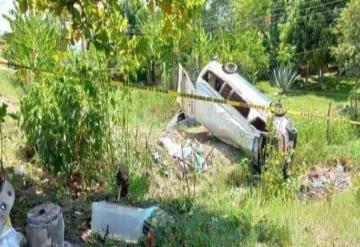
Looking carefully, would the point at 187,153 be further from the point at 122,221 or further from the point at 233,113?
the point at 122,221

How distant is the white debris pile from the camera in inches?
235

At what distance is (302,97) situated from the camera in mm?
21500

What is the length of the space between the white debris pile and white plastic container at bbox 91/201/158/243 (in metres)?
2.65

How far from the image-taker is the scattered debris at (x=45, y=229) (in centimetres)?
282

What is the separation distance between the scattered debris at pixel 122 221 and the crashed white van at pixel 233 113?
3.14 meters

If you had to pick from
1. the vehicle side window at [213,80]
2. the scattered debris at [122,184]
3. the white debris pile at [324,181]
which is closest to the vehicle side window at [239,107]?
the vehicle side window at [213,80]

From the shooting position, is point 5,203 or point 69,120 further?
point 69,120

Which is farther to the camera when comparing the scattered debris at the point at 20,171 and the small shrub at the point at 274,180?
the small shrub at the point at 274,180

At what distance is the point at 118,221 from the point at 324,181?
4093mm

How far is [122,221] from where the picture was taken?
3635 millimetres

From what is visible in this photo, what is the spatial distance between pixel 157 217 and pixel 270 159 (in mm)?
1756

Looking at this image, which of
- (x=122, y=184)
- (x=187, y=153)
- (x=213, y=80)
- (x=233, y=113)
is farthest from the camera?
(x=213, y=80)

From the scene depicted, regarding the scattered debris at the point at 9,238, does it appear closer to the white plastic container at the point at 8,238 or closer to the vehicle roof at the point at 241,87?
the white plastic container at the point at 8,238

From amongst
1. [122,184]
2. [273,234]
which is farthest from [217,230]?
[122,184]
